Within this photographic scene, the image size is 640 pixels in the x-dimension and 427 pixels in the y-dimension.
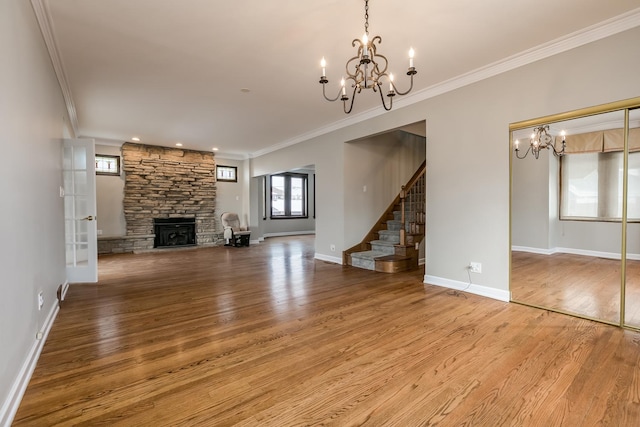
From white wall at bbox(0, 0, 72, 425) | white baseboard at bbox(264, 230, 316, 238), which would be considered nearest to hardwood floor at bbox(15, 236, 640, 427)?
white wall at bbox(0, 0, 72, 425)

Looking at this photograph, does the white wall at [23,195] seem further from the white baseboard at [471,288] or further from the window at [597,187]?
the window at [597,187]

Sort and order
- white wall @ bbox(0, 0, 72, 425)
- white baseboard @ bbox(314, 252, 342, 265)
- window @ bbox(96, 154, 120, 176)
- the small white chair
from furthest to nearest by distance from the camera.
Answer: the small white chair, window @ bbox(96, 154, 120, 176), white baseboard @ bbox(314, 252, 342, 265), white wall @ bbox(0, 0, 72, 425)

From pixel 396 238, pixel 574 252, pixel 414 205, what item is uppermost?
pixel 414 205

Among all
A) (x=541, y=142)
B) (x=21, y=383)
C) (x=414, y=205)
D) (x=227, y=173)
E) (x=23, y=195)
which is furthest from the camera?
(x=227, y=173)

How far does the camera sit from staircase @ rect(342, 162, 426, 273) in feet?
16.8

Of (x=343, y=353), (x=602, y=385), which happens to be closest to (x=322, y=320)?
(x=343, y=353)

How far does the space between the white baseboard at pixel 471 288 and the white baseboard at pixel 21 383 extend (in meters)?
4.08

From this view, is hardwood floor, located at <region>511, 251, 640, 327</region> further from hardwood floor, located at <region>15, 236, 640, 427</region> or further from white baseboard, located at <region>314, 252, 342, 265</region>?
white baseboard, located at <region>314, 252, 342, 265</region>

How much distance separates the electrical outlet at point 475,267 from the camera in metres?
3.63

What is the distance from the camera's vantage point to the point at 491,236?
11.5 ft

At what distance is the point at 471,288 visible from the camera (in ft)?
12.1

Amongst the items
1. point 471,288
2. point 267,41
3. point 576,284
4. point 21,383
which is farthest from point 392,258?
point 21,383

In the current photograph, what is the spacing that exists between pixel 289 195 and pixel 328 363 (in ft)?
31.3

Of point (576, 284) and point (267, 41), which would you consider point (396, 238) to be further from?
point (267, 41)
